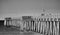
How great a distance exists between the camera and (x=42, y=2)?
201 centimetres

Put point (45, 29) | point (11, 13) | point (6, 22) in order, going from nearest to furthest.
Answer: point (45, 29), point (6, 22), point (11, 13)

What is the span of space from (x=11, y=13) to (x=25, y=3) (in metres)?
0.42

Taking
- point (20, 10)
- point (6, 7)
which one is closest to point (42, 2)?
point (20, 10)

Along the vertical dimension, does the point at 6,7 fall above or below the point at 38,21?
above

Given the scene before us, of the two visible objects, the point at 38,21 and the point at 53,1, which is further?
the point at 53,1

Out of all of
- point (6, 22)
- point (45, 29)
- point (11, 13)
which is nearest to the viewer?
point (45, 29)

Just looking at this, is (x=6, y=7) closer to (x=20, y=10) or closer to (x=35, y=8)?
(x=20, y=10)

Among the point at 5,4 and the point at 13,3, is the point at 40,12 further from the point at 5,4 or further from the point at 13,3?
the point at 5,4

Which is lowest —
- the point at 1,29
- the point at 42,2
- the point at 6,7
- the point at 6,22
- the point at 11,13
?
the point at 1,29

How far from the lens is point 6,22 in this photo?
1469mm

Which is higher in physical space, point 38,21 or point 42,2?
point 42,2

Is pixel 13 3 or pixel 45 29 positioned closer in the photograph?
pixel 45 29

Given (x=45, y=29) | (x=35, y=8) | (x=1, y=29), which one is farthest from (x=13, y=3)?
(x=45, y=29)

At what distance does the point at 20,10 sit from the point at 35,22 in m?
0.82
